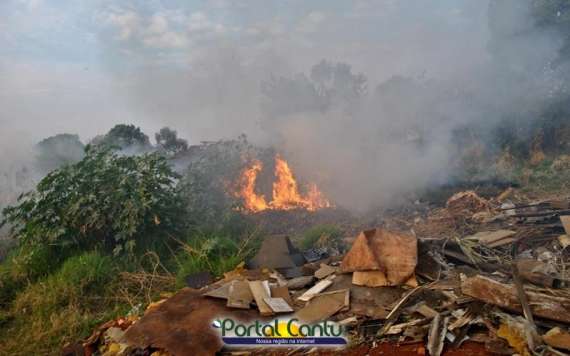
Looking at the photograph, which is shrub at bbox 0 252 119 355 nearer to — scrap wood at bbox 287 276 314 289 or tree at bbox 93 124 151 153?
scrap wood at bbox 287 276 314 289

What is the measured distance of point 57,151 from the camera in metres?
16.5

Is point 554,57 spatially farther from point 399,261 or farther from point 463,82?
point 399,261

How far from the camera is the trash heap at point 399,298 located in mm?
3166

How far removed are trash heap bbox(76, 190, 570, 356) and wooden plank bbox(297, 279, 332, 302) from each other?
0.04 feet

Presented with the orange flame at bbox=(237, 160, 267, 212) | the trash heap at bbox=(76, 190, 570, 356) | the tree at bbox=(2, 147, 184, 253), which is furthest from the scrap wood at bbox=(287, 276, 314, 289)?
the orange flame at bbox=(237, 160, 267, 212)

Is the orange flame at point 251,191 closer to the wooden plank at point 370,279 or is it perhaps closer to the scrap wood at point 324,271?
the scrap wood at point 324,271

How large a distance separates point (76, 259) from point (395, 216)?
6631 millimetres

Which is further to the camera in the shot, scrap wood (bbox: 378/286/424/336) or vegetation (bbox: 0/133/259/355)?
vegetation (bbox: 0/133/259/355)

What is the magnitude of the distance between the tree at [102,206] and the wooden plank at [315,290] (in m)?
3.38

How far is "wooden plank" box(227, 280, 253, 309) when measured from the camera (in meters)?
4.07

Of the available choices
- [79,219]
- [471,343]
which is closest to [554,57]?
[471,343]

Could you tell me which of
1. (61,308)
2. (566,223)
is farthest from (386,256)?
(61,308)

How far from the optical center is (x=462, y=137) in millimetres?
13188

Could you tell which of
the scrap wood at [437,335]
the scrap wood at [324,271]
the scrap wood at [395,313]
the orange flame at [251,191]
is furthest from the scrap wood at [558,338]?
the orange flame at [251,191]
